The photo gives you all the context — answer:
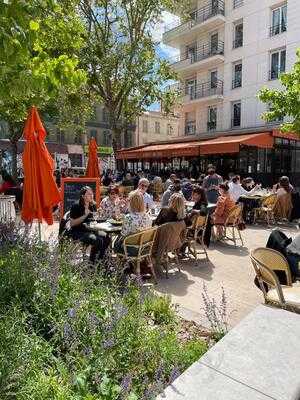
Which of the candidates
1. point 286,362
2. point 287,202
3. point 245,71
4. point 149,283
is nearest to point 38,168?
point 149,283

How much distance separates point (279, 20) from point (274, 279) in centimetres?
2277

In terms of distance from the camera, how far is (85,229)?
682 cm

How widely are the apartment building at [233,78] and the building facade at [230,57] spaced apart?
2.1 inches

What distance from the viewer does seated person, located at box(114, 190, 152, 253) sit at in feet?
20.2

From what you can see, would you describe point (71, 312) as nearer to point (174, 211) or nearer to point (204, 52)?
point (174, 211)

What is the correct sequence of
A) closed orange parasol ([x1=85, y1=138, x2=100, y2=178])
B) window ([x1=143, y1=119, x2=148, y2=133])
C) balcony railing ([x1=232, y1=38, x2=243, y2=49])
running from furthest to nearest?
1. window ([x1=143, y1=119, x2=148, y2=133])
2. balcony railing ([x1=232, y1=38, x2=243, y2=49])
3. closed orange parasol ([x1=85, y1=138, x2=100, y2=178])

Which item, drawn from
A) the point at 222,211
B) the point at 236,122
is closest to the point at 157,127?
the point at 236,122

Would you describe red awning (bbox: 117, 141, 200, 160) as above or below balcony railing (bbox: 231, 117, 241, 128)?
below

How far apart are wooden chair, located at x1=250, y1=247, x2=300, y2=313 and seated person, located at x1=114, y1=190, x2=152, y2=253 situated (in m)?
Answer: 2.25

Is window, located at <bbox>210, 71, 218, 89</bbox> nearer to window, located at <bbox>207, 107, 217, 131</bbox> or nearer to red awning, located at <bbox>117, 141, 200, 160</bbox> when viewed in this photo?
window, located at <bbox>207, 107, 217, 131</bbox>

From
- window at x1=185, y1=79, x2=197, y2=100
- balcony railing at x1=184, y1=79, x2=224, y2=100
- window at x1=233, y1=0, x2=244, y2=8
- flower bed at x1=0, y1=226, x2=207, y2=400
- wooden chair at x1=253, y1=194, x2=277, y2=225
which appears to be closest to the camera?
flower bed at x1=0, y1=226, x2=207, y2=400

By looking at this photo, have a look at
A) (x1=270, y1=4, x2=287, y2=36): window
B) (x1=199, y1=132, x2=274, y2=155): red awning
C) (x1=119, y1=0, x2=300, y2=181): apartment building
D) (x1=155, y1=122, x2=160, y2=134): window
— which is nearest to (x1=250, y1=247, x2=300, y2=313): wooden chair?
(x1=199, y1=132, x2=274, y2=155): red awning

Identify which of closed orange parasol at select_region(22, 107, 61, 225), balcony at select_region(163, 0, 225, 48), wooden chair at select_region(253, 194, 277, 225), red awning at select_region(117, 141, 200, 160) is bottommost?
wooden chair at select_region(253, 194, 277, 225)

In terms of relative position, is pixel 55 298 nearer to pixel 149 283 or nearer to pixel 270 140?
pixel 149 283
